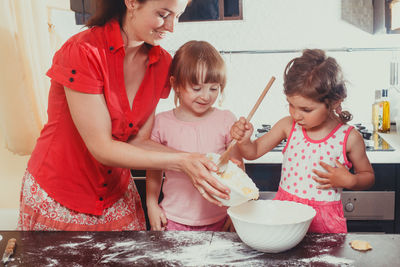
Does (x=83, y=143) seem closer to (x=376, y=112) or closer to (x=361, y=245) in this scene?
(x=361, y=245)

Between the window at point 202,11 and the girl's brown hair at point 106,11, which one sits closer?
the girl's brown hair at point 106,11

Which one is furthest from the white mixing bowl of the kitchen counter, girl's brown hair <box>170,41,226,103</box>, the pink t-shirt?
the kitchen counter

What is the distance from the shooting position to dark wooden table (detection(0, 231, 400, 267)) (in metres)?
0.97

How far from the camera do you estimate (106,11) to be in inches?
54.5

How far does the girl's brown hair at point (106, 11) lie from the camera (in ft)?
4.52

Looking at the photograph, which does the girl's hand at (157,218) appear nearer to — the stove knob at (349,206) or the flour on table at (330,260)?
the flour on table at (330,260)

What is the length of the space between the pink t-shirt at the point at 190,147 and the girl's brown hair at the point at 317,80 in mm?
279

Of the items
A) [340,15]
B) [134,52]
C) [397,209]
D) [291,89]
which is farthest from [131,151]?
[340,15]

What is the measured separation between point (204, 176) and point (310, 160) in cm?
51

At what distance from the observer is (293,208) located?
115 cm

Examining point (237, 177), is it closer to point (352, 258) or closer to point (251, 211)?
point (251, 211)

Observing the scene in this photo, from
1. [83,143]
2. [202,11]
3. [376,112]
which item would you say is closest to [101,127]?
[83,143]

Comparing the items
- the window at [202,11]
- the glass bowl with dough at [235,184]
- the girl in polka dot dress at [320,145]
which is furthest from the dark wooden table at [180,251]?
the window at [202,11]

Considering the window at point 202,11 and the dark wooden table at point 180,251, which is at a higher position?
the window at point 202,11
